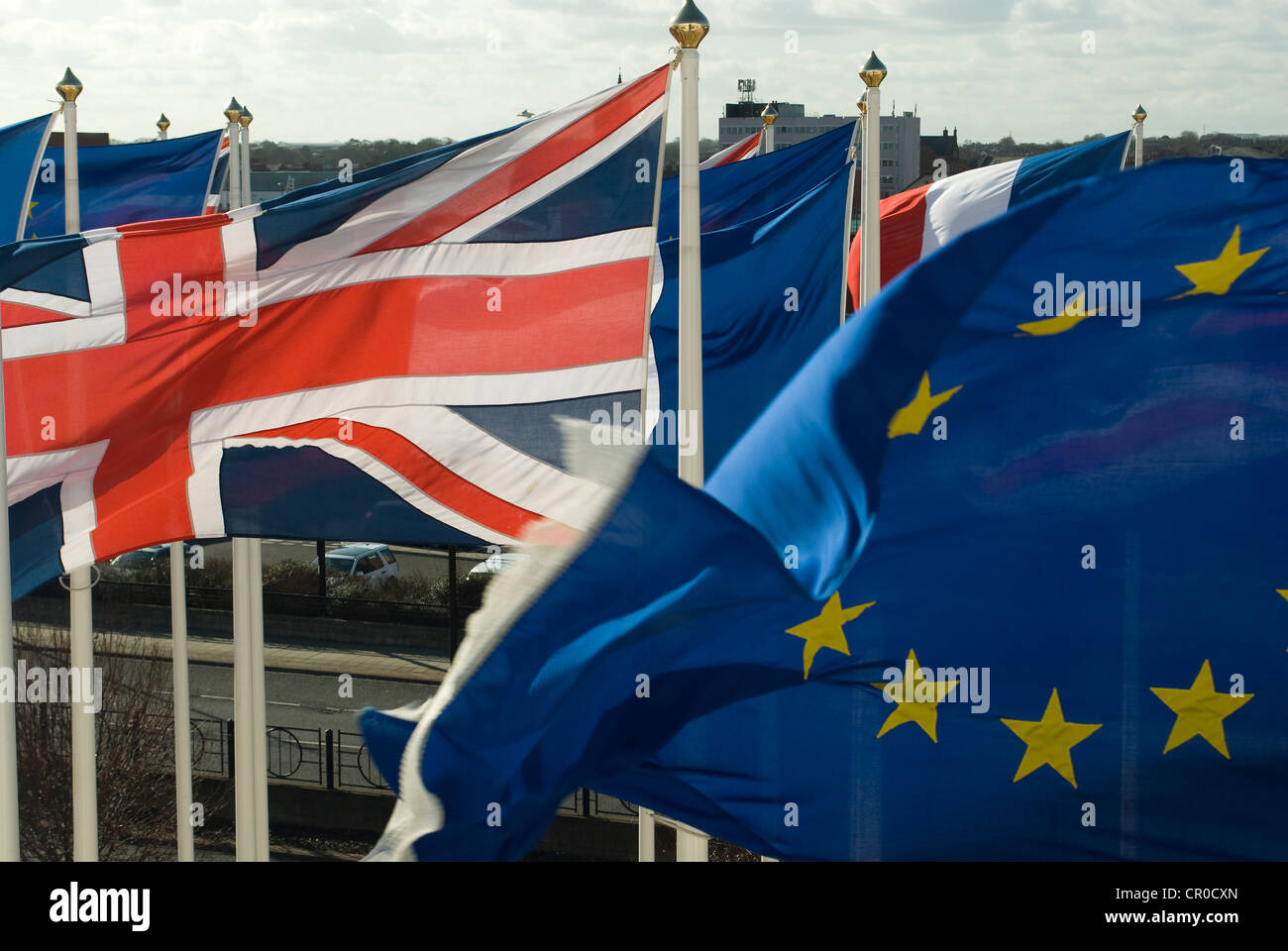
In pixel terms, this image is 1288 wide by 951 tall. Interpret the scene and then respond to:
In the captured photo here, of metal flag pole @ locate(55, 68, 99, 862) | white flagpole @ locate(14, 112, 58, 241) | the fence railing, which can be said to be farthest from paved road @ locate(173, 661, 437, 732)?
white flagpole @ locate(14, 112, 58, 241)

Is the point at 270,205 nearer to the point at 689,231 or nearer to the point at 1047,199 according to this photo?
the point at 689,231

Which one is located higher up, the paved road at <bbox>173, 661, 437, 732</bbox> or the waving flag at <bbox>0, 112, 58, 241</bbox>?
the waving flag at <bbox>0, 112, 58, 241</bbox>

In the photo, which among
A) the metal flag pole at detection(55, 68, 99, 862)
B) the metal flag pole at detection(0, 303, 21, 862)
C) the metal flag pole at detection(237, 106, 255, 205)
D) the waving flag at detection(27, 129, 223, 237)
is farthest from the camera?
the waving flag at detection(27, 129, 223, 237)

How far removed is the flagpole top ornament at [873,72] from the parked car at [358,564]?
3256 centimetres

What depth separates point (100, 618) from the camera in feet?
131

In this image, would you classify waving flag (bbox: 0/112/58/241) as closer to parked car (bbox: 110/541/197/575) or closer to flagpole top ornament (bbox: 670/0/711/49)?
flagpole top ornament (bbox: 670/0/711/49)

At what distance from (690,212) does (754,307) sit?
3.32 m

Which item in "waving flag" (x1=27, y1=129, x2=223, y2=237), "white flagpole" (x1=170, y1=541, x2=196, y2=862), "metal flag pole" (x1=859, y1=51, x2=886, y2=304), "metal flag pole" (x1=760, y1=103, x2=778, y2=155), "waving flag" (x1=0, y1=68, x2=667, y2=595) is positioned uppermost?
"metal flag pole" (x1=760, y1=103, x2=778, y2=155)

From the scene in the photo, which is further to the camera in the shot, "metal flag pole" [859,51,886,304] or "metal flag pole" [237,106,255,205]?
"metal flag pole" [237,106,255,205]

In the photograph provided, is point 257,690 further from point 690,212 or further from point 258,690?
point 690,212

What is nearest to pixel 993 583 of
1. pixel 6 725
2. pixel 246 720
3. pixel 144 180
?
pixel 6 725

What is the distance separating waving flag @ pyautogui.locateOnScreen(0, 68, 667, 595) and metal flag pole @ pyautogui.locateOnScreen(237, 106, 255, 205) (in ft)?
15.7

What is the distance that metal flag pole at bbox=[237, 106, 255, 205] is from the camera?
14.0 metres

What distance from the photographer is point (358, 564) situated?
43.7 meters
